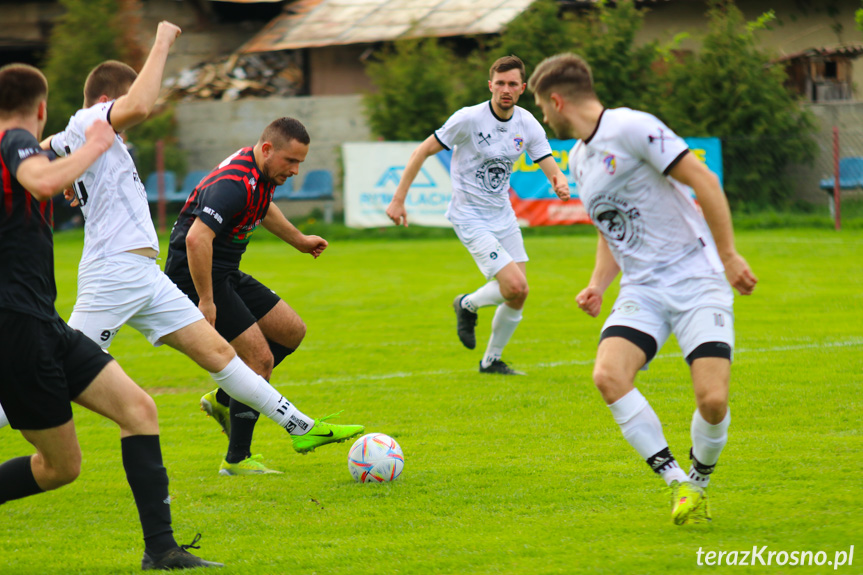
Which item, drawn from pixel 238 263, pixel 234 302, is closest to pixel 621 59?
pixel 238 263

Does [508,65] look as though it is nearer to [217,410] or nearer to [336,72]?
[217,410]

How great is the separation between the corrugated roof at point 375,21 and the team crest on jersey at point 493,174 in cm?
1803

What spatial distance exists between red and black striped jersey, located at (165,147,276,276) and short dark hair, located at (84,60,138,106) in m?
0.77

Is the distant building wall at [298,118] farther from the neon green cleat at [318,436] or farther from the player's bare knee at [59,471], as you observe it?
the player's bare knee at [59,471]

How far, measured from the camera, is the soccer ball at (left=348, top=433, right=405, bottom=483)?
515 centimetres

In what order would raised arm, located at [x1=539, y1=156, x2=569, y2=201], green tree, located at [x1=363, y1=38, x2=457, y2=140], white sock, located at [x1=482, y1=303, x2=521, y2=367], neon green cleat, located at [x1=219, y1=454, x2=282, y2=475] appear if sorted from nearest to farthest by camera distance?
neon green cleat, located at [x1=219, y1=454, x2=282, y2=475] → raised arm, located at [x1=539, y1=156, x2=569, y2=201] → white sock, located at [x1=482, y1=303, x2=521, y2=367] → green tree, located at [x1=363, y1=38, x2=457, y2=140]

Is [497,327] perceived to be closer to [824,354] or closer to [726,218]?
[824,354]

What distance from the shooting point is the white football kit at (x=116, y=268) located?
4824 mm

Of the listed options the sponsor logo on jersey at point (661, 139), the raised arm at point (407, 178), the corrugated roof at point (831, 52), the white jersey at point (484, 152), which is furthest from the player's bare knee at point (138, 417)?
the corrugated roof at point (831, 52)

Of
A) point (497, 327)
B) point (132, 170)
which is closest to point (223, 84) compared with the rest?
point (497, 327)

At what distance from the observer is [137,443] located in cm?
392

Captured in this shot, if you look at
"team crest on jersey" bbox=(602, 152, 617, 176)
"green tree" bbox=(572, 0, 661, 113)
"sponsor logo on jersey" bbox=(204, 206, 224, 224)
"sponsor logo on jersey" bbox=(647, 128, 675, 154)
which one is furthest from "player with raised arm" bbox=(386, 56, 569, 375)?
"green tree" bbox=(572, 0, 661, 113)

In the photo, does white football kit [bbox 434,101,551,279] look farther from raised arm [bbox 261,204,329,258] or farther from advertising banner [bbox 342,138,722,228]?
advertising banner [bbox 342,138,722,228]

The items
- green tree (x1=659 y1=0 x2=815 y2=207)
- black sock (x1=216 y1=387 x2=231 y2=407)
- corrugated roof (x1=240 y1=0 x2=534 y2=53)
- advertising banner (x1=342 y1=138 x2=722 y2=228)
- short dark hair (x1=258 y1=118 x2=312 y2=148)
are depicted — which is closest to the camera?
short dark hair (x1=258 y1=118 x2=312 y2=148)
